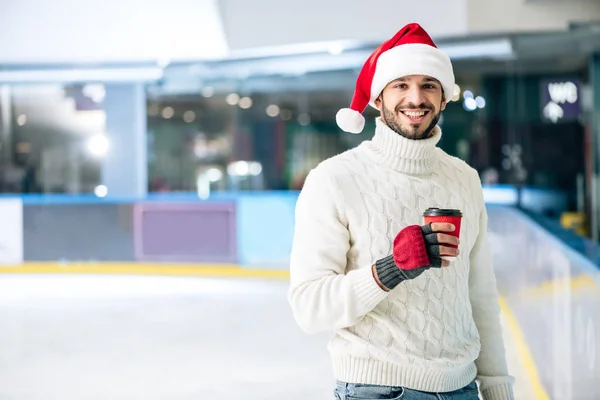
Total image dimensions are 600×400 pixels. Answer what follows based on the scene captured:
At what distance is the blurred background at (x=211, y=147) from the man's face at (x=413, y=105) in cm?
370

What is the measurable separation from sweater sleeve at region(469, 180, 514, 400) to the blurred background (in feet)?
11.4

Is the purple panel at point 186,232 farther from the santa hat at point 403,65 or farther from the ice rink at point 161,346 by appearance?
the santa hat at point 403,65

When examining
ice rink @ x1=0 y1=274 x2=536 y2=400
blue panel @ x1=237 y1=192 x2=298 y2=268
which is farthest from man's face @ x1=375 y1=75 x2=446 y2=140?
blue panel @ x1=237 y1=192 x2=298 y2=268

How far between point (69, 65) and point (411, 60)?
9.64 metres

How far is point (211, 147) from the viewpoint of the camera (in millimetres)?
10695

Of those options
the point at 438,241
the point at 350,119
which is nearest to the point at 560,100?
the point at 350,119

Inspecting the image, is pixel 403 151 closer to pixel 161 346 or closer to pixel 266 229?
pixel 161 346

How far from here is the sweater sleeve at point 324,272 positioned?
144 centimetres

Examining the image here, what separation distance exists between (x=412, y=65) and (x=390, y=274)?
41 centimetres

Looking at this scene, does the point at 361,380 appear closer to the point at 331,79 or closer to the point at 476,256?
the point at 476,256

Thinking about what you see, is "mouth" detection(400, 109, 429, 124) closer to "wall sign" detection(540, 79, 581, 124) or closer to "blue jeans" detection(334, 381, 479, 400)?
"blue jeans" detection(334, 381, 479, 400)

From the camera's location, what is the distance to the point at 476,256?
1.71 metres

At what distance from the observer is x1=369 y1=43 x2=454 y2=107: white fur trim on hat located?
1597 millimetres

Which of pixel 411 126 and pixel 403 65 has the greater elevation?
pixel 403 65
